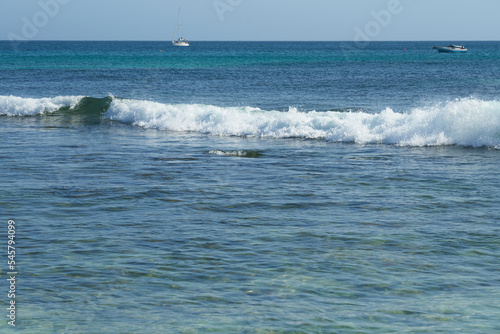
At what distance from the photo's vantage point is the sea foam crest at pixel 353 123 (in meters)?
21.0

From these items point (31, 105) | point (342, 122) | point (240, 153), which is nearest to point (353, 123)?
point (342, 122)

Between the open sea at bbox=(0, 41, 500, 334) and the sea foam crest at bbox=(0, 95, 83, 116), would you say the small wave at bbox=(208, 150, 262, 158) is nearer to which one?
the open sea at bbox=(0, 41, 500, 334)

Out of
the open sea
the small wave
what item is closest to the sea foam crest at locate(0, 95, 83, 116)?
the open sea

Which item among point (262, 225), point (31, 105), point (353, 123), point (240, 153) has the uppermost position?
point (31, 105)

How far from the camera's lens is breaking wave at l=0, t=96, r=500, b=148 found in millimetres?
21000

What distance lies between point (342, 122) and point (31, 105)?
17.6 m

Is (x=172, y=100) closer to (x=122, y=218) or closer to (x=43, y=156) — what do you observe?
(x=43, y=156)

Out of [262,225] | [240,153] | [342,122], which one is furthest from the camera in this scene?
[342,122]

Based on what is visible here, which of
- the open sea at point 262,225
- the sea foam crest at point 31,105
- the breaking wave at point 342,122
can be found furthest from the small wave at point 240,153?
the sea foam crest at point 31,105

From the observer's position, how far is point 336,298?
7.77 metres

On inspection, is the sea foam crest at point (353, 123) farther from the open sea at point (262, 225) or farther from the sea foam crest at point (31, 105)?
the sea foam crest at point (31, 105)

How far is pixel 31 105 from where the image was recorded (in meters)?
33.2

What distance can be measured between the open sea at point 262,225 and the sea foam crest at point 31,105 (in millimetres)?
7834

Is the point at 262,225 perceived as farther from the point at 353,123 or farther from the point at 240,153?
the point at 353,123
